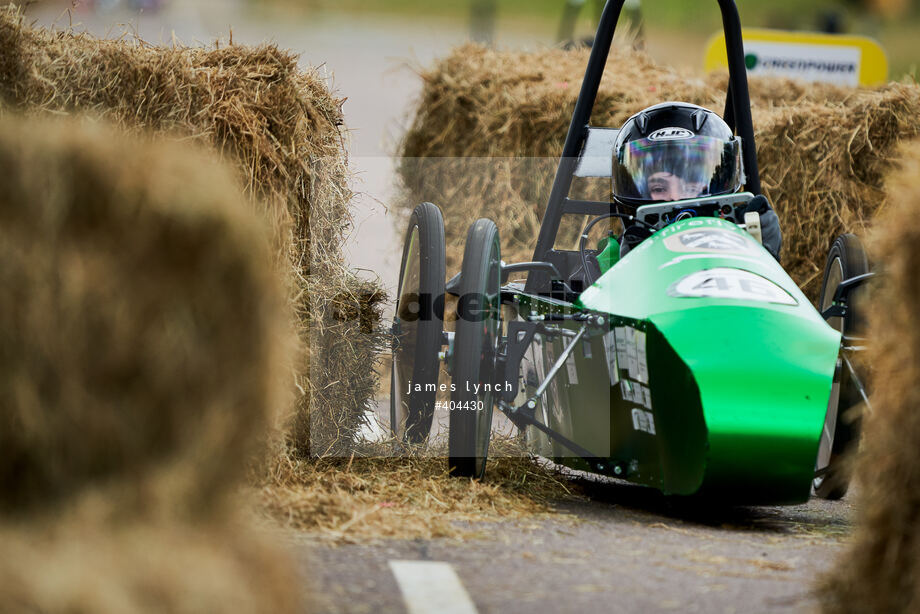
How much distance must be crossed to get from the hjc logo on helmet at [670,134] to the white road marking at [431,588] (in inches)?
110

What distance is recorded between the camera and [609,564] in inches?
149

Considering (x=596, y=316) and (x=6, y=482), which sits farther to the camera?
(x=596, y=316)

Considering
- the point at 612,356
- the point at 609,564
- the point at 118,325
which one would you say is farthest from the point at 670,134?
the point at 118,325

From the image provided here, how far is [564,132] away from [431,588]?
7.13 meters

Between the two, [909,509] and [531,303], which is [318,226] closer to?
[531,303]

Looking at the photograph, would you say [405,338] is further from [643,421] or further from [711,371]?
[711,371]

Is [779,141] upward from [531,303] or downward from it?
upward

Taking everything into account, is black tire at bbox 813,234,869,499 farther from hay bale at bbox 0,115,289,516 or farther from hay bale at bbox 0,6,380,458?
hay bale at bbox 0,115,289,516

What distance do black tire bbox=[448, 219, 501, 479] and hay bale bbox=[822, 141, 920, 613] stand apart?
2.06m

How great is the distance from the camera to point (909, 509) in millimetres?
2877

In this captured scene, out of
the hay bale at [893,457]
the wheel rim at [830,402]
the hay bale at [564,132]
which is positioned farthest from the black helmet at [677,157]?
the hay bale at [564,132]

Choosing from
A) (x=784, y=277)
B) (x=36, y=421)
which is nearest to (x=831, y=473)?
(x=784, y=277)

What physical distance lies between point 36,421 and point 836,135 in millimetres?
7472

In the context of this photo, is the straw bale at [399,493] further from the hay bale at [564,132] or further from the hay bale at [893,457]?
the hay bale at [564,132]
